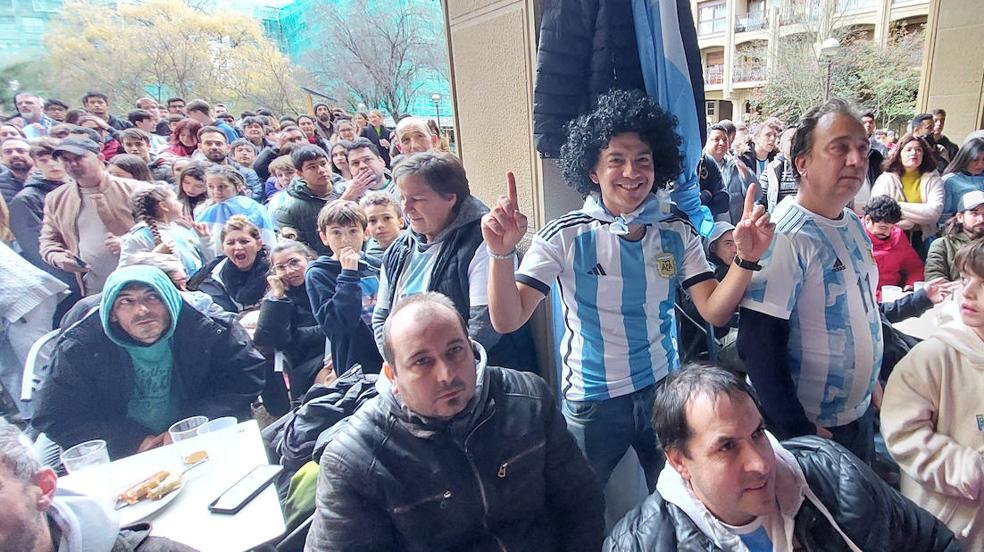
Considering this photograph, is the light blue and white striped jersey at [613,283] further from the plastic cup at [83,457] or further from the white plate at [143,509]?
the plastic cup at [83,457]

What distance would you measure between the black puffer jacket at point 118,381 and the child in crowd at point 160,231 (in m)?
1.19

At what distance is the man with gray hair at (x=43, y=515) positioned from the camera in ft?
3.68

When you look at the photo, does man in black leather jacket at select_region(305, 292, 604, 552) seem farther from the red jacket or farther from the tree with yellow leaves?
the tree with yellow leaves

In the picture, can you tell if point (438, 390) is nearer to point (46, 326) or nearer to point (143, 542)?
point (143, 542)

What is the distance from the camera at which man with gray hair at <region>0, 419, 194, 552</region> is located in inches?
44.2

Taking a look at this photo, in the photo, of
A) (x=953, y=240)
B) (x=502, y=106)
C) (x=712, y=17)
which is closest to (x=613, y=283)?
(x=502, y=106)

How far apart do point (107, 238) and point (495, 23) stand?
3.10 metres

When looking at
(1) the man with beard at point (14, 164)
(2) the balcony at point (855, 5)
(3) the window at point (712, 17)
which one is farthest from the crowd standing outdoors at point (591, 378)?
(3) the window at point (712, 17)

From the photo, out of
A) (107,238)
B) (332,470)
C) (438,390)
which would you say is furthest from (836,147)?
(107,238)

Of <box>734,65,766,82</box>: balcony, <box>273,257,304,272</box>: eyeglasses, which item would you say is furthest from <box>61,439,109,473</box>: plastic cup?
<box>734,65,766,82</box>: balcony

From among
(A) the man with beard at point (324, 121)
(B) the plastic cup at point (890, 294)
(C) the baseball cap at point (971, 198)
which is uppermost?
(A) the man with beard at point (324, 121)

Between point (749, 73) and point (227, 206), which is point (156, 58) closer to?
point (227, 206)

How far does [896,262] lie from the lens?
3219 millimetres

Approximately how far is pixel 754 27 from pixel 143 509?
32048 mm
